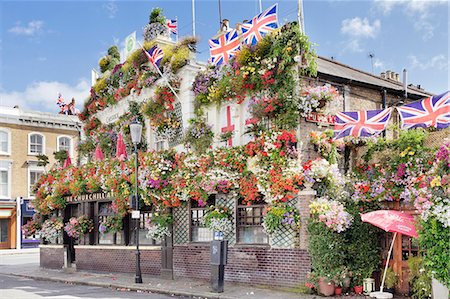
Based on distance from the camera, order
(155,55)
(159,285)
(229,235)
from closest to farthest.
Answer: (229,235) < (159,285) < (155,55)

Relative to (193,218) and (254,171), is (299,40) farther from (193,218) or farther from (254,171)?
(193,218)

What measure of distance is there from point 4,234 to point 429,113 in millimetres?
33030

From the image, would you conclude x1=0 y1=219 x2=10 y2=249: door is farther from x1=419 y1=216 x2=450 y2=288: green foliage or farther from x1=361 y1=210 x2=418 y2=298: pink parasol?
x1=419 y1=216 x2=450 y2=288: green foliage

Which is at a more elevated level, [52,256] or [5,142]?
[5,142]

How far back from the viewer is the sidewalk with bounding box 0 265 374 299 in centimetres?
1324

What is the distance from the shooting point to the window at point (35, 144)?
3816 cm

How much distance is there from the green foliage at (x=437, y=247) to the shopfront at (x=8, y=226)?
106ft

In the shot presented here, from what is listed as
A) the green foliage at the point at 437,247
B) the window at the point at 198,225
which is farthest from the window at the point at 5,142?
the green foliage at the point at 437,247

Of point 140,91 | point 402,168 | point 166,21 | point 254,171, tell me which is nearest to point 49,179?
point 140,91

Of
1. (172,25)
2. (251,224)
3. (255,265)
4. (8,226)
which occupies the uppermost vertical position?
(172,25)

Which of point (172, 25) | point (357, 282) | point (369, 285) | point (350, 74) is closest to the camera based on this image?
point (369, 285)

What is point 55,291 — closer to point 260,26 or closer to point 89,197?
point 89,197

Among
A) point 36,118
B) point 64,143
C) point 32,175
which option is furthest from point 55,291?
point 64,143

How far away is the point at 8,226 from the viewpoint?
122 ft
